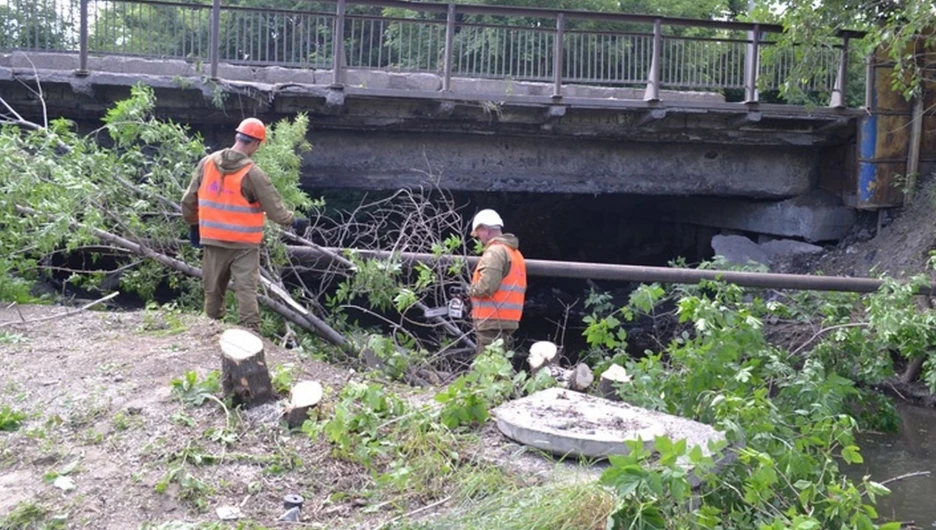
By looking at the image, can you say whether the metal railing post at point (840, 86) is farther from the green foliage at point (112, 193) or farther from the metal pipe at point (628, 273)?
the green foliage at point (112, 193)

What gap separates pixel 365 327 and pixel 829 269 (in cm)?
818

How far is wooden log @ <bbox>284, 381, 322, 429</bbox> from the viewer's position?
5.16m

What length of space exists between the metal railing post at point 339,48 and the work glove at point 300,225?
3496 mm

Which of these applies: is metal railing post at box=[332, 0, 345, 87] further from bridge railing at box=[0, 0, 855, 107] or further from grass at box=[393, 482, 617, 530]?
grass at box=[393, 482, 617, 530]

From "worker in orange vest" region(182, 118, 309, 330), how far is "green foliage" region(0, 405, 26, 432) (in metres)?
2.54

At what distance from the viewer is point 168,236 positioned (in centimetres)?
870

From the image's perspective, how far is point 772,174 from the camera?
15.4 m

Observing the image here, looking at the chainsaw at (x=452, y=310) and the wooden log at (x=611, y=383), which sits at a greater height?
the chainsaw at (x=452, y=310)

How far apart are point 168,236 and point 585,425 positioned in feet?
16.7

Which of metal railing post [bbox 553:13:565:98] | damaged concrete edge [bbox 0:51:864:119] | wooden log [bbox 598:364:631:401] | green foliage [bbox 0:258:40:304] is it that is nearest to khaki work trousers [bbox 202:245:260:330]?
green foliage [bbox 0:258:40:304]

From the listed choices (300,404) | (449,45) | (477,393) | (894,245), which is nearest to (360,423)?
(300,404)

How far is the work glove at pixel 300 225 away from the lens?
Result: 26.2 feet

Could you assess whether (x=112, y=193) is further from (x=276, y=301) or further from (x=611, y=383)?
(x=611, y=383)

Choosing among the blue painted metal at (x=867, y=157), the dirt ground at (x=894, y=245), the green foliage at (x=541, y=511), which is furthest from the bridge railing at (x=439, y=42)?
the green foliage at (x=541, y=511)
